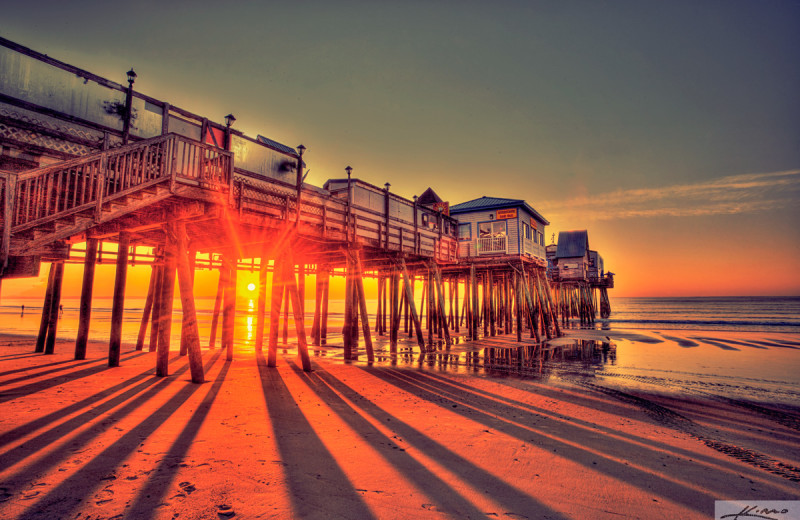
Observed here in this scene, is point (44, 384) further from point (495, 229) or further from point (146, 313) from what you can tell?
point (495, 229)

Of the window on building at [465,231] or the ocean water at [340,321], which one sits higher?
the window on building at [465,231]

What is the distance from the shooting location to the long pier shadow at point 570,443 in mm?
4335

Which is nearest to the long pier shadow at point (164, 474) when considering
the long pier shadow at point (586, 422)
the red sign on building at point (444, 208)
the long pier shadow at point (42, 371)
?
the long pier shadow at point (42, 371)

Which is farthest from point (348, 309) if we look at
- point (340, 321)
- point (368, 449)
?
point (340, 321)

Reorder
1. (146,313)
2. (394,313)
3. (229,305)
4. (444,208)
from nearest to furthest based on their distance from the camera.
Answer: (229,305), (146,313), (394,313), (444,208)

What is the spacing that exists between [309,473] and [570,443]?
412cm

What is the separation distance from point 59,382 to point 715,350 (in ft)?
88.2

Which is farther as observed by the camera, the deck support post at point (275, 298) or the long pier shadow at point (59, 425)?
the deck support post at point (275, 298)

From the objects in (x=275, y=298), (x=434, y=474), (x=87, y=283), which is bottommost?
(x=434, y=474)

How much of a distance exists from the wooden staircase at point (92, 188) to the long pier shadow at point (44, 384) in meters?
2.77

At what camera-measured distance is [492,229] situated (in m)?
22.5

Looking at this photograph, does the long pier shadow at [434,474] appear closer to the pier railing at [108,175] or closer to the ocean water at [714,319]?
the pier railing at [108,175]

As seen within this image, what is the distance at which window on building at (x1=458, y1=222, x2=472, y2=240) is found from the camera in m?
23.3

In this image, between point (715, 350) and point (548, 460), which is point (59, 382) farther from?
point (715, 350)
